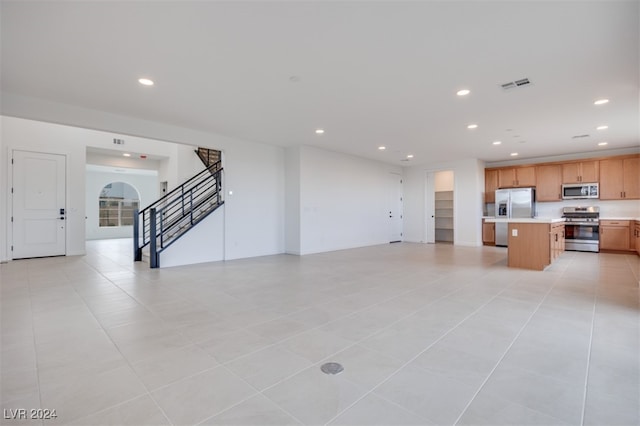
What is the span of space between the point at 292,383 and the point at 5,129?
8.44m

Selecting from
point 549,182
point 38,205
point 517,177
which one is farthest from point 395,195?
point 38,205

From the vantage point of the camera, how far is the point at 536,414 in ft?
5.30

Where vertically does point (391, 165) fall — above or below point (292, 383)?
above

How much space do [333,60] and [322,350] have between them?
301cm

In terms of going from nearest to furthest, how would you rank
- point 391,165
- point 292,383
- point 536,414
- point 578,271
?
point 536,414 → point 292,383 → point 578,271 → point 391,165

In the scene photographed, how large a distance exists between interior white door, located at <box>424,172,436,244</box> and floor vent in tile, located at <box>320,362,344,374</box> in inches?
358

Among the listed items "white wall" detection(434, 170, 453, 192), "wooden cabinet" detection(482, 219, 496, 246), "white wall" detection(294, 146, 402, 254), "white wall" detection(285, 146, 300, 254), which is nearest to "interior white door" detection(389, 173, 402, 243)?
"white wall" detection(294, 146, 402, 254)

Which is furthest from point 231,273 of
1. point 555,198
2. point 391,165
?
point 555,198

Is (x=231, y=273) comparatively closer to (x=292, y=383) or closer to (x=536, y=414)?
(x=292, y=383)

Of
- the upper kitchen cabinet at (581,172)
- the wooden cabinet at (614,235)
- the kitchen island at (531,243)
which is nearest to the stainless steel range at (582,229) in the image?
the wooden cabinet at (614,235)

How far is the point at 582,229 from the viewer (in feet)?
25.7

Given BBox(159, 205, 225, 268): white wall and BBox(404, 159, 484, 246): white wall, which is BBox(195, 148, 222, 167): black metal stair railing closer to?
BBox(159, 205, 225, 268): white wall

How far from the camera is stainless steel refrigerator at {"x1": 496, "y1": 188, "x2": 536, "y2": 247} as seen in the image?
8711 millimetres

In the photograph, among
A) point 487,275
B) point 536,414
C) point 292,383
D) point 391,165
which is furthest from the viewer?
point 391,165
